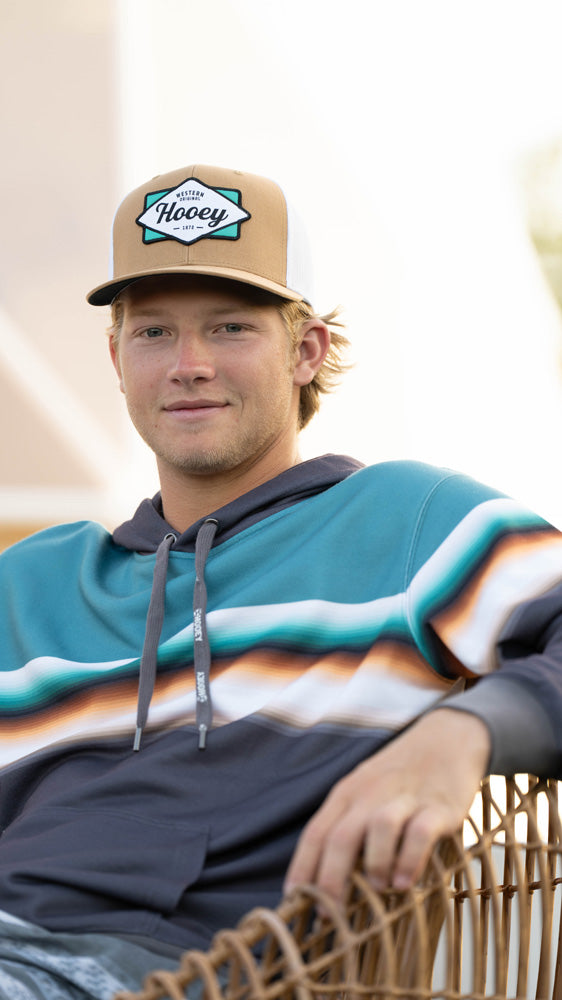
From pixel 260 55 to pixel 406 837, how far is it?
23.0 feet

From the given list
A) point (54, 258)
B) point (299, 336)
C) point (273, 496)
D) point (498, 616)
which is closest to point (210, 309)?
point (299, 336)

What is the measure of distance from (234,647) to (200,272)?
592 millimetres

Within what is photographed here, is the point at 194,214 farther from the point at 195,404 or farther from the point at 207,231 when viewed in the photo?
the point at 195,404

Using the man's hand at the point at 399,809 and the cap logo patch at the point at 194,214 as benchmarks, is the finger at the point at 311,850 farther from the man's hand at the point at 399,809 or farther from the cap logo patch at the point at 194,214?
the cap logo patch at the point at 194,214

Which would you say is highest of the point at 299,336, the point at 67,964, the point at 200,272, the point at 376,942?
the point at 200,272

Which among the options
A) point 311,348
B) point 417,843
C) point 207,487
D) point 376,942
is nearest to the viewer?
point 417,843

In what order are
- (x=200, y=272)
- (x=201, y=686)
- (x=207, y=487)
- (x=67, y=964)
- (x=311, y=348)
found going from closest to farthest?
(x=67, y=964)
(x=201, y=686)
(x=200, y=272)
(x=207, y=487)
(x=311, y=348)

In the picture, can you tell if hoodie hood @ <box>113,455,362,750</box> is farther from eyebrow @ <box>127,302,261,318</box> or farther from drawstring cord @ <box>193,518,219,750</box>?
eyebrow @ <box>127,302,261,318</box>

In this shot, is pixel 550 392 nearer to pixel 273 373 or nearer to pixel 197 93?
pixel 197 93

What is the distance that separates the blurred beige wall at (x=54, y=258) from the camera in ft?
22.8

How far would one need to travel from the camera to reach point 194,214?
1.87 meters

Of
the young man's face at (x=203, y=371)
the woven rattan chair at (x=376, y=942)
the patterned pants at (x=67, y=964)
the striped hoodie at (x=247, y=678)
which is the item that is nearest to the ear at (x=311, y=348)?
the young man's face at (x=203, y=371)

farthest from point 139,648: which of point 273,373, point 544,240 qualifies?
point 544,240

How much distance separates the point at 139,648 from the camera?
1.80 m
